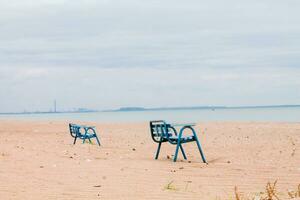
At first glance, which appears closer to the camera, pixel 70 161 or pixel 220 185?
pixel 220 185

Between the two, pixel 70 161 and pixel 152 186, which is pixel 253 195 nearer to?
pixel 152 186

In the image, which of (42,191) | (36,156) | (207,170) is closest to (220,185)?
(207,170)

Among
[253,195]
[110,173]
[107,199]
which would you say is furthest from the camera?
[110,173]

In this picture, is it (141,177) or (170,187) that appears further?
(141,177)

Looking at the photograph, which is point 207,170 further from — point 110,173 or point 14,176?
point 14,176

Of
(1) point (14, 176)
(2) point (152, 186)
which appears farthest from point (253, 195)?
(1) point (14, 176)

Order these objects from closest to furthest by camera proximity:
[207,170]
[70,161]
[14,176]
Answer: [14,176]
[207,170]
[70,161]

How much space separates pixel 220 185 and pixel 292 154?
576 cm

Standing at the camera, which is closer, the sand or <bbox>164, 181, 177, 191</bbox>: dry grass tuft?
the sand

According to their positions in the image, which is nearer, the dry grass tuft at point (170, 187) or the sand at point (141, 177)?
the sand at point (141, 177)

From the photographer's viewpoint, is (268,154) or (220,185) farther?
(268,154)


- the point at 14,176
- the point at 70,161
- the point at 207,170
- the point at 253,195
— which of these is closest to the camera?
the point at 253,195

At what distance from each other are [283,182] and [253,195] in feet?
4.88

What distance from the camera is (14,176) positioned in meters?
8.51
